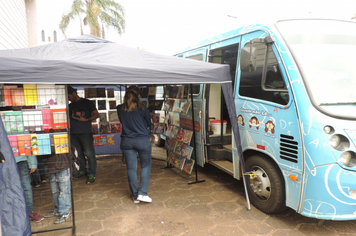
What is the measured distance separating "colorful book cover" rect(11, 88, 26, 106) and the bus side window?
9.13ft

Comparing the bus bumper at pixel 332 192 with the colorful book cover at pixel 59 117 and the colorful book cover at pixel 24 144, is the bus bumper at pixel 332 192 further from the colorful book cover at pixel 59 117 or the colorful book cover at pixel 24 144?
the colorful book cover at pixel 24 144

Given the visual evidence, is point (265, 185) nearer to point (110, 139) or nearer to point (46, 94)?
point (46, 94)

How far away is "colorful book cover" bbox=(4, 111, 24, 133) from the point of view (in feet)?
8.73

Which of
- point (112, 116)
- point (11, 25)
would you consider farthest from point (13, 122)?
point (11, 25)

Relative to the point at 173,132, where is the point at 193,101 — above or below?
above

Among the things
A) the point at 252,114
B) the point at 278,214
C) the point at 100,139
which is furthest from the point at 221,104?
the point at 100,139

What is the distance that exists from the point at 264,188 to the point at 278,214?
437 mm

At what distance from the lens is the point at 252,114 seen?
3.40 metres

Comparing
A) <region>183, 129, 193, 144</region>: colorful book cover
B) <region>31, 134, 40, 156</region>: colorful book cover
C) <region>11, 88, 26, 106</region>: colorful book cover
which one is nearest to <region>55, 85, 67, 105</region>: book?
<region>11, 88, 26, 106</region>: colorful book cover

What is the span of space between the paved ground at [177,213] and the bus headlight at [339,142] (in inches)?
46.7

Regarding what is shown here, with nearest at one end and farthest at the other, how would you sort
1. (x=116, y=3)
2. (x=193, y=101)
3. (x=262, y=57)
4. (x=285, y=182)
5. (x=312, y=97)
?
(x=312, y=97)
(x=285, y=182)
(x=262, y=57)
(x=193, y=101)
(x=116, y=3)

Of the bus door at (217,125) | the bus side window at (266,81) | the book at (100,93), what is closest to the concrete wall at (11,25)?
the book at (100,93)

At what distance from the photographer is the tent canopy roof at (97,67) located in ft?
8.09

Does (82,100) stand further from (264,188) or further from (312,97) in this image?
(312,97)
